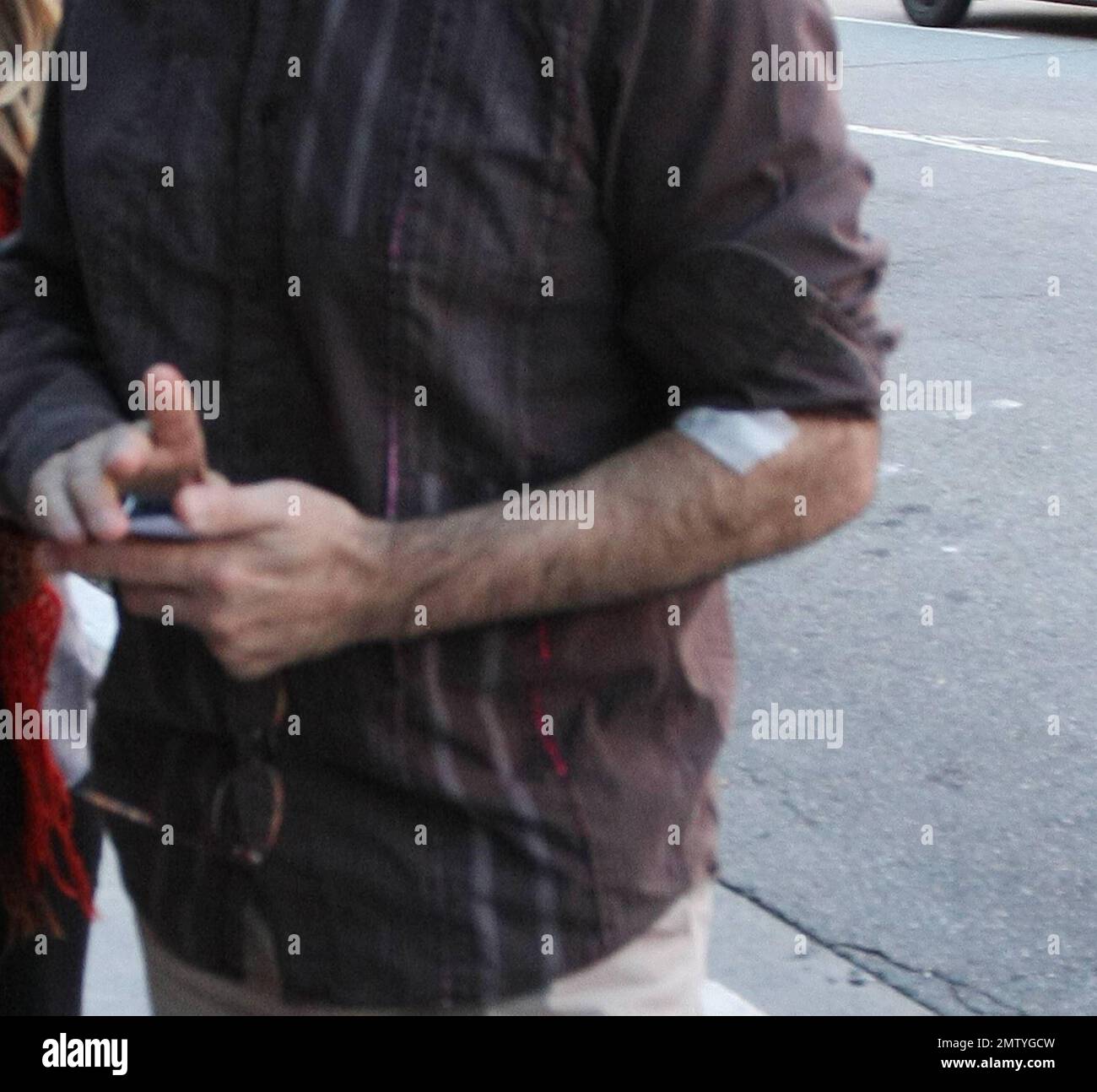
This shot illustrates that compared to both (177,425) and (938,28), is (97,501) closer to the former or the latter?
(177,425)

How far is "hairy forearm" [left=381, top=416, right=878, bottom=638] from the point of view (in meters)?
1.39

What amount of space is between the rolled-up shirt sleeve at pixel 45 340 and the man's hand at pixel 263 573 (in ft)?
0.51

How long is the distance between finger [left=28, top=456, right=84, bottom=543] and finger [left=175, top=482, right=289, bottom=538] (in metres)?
0.12

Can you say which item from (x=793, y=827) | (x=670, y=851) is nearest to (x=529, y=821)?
(x=670, y=851)

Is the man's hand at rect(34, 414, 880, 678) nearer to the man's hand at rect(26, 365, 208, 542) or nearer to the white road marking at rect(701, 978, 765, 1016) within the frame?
the man's hand at rect(26, 365, 208, 542)

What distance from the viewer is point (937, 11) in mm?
15617

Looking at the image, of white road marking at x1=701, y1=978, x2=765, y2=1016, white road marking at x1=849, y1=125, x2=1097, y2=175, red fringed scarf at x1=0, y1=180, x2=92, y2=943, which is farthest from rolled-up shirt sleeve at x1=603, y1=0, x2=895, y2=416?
white road marking at x1=849, y1=125, x2=1097, y2=175

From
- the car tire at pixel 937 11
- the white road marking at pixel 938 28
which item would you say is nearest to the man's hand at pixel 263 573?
the white road marking at pixel 938 28

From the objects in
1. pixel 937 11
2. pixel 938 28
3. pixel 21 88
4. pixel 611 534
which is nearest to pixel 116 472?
pixel 611 534

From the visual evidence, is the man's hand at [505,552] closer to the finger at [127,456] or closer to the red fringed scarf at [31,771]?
the finger at [127,456]

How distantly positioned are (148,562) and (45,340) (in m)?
0.37

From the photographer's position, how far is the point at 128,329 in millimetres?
1523

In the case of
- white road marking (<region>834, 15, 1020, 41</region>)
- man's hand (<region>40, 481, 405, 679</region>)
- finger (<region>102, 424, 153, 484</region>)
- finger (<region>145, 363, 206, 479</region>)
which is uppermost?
finger (<region>145, 363, 206, 479</region>)

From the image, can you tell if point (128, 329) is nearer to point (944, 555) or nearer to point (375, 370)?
point (375, 370)
